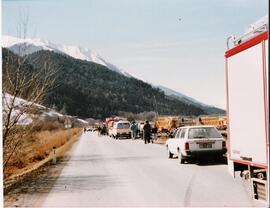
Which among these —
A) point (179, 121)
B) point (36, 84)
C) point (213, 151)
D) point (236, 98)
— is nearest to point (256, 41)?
point (236, 98)

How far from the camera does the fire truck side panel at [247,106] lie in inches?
300

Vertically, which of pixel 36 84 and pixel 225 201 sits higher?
pixel 36 84

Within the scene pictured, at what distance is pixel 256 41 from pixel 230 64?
1386 mm

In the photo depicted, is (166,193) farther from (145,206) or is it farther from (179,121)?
(179,121)

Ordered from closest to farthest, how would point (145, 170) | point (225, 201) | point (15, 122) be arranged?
point (225, 201)
point (15, 122)
point (145, 170)

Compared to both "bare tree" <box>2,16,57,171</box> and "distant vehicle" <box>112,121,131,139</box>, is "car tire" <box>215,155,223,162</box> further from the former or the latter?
"distant vehicle" <box>112,121,131,139</box>

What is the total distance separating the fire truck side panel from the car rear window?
8192 mm

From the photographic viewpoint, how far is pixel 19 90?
13750 millimetres

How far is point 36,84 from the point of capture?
46.9 ft

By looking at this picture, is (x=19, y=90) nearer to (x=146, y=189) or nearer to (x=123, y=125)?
(x=146, y=189)

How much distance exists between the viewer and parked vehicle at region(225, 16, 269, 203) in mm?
7465

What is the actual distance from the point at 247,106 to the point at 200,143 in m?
9.02

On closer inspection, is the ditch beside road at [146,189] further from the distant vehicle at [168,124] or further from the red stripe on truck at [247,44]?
the distant vehicle at [168,124]

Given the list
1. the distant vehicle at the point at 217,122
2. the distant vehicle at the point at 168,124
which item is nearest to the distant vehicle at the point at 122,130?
the distant vehicle at the point at 168,124
